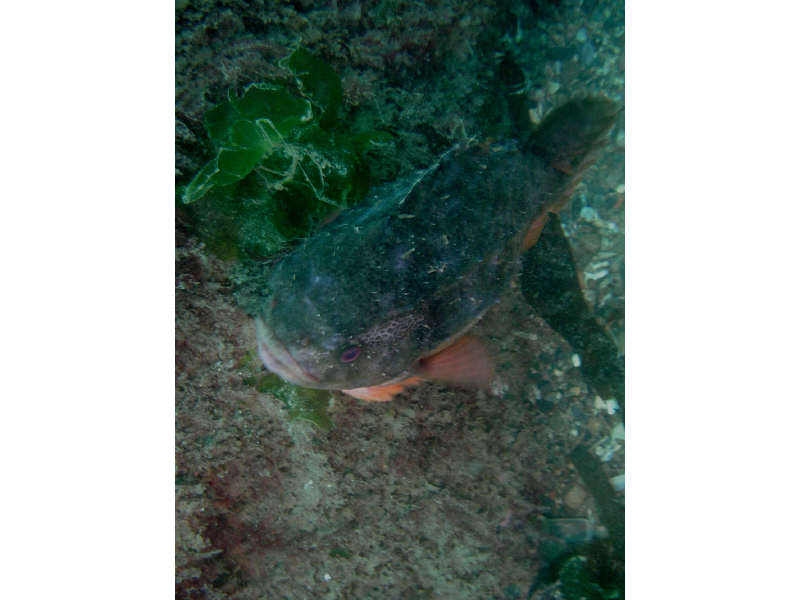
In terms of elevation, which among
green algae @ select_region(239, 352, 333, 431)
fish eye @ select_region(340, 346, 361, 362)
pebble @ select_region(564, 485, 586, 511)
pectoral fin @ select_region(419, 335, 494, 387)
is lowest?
pebble @ select_region(564, 485, 586, 511)

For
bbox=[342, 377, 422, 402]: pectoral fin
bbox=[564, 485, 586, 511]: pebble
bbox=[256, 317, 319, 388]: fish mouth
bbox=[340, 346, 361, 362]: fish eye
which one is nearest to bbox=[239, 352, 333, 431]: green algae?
bbox=[342, 377, 422, 402]: pectoral fin

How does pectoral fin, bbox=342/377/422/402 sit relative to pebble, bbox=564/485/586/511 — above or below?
above

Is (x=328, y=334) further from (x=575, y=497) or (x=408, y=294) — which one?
(x=575, y=497)

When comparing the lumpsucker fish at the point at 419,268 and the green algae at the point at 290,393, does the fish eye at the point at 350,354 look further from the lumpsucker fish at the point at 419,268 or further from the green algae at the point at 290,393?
the green algae at the point at 290,393

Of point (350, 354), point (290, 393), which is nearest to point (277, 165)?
point (350, 354)

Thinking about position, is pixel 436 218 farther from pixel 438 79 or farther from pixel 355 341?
pixel 438 79

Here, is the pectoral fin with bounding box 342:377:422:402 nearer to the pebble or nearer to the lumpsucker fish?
the lumpsucker fish

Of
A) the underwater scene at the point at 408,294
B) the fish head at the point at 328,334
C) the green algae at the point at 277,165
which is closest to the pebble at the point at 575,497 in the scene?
the underwater scene at the point at 408,294

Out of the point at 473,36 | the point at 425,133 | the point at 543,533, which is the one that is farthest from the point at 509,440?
the point at 473,36
